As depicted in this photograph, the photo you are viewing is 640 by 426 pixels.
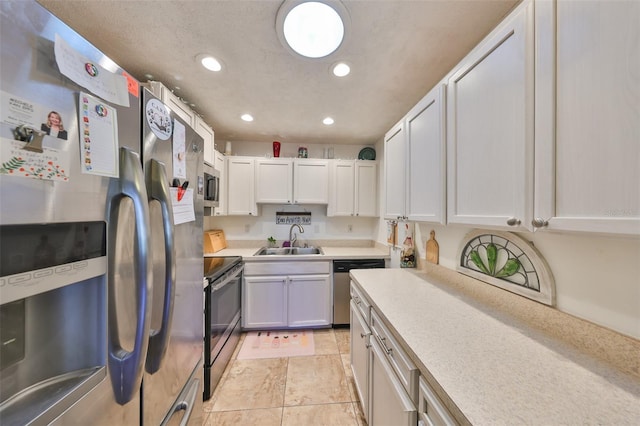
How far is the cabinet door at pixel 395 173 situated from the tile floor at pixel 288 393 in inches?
56.4

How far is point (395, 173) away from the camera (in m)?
1.88

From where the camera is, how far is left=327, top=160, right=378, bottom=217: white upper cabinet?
3021 millimetres

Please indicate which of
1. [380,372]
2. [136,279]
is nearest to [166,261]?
[136,279]

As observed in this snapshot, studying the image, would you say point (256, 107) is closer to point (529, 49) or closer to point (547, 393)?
point (529, 49)

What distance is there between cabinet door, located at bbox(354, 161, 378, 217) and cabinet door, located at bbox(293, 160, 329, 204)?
442mm

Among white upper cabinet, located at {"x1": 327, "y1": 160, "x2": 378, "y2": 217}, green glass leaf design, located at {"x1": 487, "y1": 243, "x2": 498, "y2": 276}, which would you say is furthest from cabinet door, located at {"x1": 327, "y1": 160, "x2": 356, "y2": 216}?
green glass leaf design, located at {"x1": 487, "y1": 243, "x2": 498, "y2": 276}

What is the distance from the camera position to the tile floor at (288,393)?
153 centimetres

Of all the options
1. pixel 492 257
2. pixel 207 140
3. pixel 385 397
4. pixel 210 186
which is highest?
pixel 207 140

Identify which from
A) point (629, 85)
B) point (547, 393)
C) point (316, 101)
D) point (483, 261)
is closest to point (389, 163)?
point (316, 101)

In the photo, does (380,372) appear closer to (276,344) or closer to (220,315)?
(220,315)

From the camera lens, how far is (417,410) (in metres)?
0.82

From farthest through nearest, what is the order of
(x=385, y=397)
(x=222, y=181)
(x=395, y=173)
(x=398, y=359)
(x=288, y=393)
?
(x=222, y=181)
(x=395, y=173)
(x=288, y=393)
(x=385, y=397)
(x=398, y=359)

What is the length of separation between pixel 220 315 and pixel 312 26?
2198 millimetres

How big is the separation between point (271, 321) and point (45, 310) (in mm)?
2364
